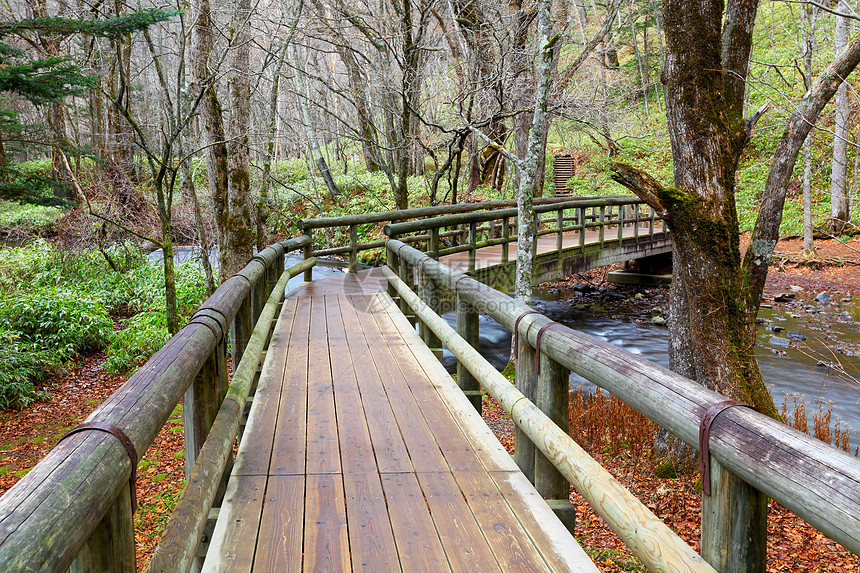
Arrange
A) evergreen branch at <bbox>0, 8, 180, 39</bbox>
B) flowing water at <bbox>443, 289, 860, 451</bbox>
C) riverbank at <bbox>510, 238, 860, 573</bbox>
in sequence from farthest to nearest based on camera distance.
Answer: flowing water at <bbox>443, 289, 860, 451</bbox> < evergreen branch at <bbox>0, 8, 180, 39</bbox> < riverbank at <bbox>510, 238, 860, 573</bbox>

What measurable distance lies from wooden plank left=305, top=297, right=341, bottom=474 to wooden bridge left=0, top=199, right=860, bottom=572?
2 centimetres

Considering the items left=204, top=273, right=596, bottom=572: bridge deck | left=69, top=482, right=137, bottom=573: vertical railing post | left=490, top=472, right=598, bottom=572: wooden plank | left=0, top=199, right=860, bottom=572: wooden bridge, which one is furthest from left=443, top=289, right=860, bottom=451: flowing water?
left=69, top=482, right=137, bottom=573: vertical railing post

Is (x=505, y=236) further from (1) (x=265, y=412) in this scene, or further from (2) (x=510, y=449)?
(1) (x=265, y=412)

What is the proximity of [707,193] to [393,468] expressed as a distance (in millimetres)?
4930

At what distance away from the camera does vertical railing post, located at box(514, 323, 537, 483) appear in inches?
124

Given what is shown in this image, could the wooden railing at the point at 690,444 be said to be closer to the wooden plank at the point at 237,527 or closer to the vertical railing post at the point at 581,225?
the wooden plank at the point at 237,527

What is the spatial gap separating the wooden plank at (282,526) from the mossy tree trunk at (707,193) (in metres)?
4.76

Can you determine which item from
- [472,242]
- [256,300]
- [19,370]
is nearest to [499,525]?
[256,300]

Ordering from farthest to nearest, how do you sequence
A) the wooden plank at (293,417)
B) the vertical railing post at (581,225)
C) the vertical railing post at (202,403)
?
the vertical railing post at (581,225)
the wooden plank at (293,417)
the vertical railing post at (202,403)

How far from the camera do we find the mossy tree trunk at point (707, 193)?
645 cm

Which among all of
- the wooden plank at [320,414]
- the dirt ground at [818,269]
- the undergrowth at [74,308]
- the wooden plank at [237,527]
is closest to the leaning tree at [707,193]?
the wooden plank at [320,414]

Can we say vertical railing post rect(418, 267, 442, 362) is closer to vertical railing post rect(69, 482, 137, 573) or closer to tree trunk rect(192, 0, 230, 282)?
vertical railing post rect(69, 482, 137, 573)

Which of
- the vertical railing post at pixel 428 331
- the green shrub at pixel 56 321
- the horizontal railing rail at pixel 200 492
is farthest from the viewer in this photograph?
the green shrub at pixel 56 321

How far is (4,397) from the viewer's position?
8.45 meters
